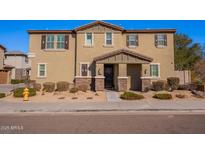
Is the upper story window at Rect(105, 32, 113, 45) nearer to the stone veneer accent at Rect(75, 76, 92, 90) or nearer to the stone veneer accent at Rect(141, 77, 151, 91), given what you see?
the stone veneer accent at Rect(75, 76, 92, 90)

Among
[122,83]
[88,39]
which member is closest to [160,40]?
[122,83]

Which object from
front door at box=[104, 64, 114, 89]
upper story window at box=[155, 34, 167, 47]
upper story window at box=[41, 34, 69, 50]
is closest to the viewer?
upper story window at box=[41, 34, 69, 50]

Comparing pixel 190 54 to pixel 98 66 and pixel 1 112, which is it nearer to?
pixel 98 66

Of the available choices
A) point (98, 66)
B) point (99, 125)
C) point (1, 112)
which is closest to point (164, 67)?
point (98, 66)

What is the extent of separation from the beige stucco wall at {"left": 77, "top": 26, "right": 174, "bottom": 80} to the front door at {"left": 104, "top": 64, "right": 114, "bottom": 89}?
181cm

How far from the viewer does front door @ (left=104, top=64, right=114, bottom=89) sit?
20.4 metres

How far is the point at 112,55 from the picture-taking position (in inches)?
712

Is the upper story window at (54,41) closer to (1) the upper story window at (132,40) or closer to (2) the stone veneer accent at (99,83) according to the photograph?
(2) the stone veneer accent at (99,83)

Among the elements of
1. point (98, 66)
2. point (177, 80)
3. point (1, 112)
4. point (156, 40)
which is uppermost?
point (156, 40)

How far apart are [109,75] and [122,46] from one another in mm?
3549

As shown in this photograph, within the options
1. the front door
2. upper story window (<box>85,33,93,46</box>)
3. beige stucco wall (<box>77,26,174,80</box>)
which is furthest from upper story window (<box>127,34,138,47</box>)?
upper story window (<box>85,33,93,46</box>)

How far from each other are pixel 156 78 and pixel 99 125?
14149mm

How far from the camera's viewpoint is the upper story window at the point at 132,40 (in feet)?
66.1

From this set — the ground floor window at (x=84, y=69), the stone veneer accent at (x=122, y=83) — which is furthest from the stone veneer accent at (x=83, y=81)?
the stone veneer accent at (x=122, y=83)
